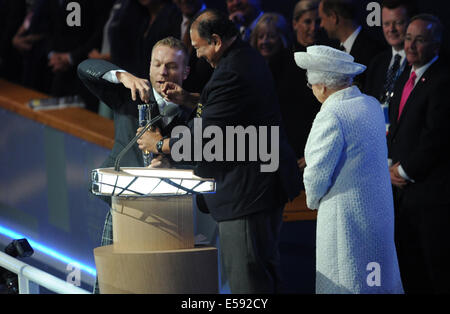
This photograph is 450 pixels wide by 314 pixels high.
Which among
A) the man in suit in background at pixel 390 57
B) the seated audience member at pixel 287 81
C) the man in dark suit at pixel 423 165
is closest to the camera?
the man in dark suit at pixel 423 165

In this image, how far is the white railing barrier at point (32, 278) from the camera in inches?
109

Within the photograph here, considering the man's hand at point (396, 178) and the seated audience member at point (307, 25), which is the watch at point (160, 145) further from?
the seated audience member at point (307, 25)

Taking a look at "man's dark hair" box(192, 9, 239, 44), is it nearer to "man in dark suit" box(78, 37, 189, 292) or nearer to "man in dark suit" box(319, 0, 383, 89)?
"man in dark suit" box(78, 37, 189, 292)

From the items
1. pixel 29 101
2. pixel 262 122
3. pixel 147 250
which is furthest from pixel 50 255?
pixel 29 101

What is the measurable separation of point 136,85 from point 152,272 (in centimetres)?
92

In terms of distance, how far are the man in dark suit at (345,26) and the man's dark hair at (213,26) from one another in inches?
51.9

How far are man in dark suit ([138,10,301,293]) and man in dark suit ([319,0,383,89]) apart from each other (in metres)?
1.27

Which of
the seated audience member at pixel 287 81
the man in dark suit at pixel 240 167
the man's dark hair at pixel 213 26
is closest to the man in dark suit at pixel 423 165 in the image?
the seated audience member at pixel 287 81

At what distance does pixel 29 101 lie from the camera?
5699mm

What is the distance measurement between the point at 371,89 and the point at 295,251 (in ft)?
3.43

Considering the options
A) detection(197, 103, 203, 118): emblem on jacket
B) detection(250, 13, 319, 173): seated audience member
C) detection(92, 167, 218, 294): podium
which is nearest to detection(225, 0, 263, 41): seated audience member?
detection(250, 13, 319, 173): seated audience member

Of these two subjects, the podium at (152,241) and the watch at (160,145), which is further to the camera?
the watch at (160,145)
